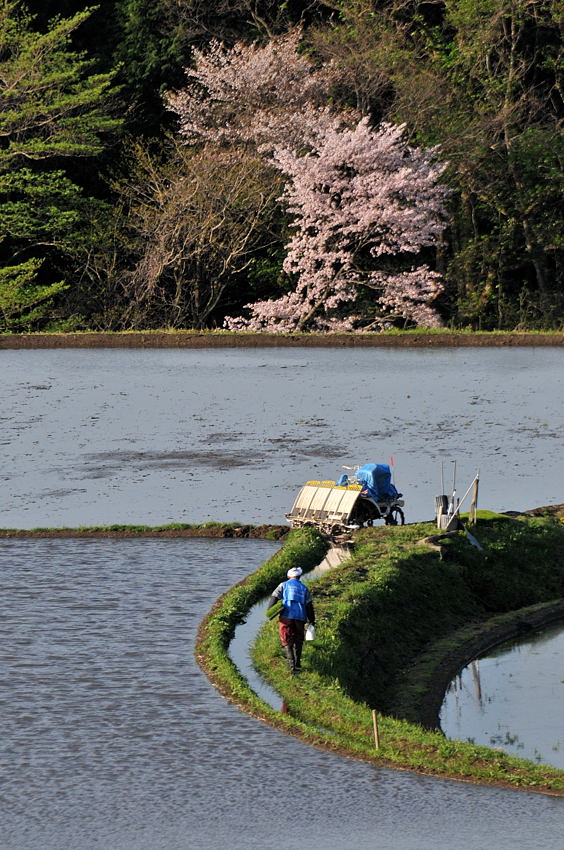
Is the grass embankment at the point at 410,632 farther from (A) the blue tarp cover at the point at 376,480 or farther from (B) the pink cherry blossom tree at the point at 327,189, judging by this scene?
(B) the pink cherry blossom tree at the point at 327,189

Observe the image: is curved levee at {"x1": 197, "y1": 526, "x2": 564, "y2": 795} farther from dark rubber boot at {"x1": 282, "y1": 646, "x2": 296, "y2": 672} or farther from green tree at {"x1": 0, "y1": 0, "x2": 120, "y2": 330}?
green tree at {"x1": 0, "y1": 0, "x2": 120, "y2": 330}

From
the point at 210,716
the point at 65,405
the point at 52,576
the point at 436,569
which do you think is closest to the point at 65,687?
the point at 210,716

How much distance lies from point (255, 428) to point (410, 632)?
Result: 2160 cm

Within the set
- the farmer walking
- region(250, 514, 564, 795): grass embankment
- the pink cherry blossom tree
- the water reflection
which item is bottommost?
the water reflection

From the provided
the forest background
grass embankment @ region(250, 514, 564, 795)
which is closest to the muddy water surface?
grass embankment @ region(250, 514, 564, 795)

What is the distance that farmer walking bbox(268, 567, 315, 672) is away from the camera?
19.1m

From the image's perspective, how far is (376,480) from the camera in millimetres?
30750

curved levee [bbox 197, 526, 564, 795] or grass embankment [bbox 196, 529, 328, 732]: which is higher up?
grass embankment [bbox 196, 529, 328, 732]

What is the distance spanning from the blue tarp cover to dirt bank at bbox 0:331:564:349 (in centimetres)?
2157

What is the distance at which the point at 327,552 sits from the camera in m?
28.6

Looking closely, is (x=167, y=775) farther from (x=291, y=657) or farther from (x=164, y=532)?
(x=164, y=532)

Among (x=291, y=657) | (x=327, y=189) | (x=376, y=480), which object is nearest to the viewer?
(x=291, y=657)

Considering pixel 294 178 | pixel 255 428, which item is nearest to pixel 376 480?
pixel 255 428

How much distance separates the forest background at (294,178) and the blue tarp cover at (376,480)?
89.5 feet
